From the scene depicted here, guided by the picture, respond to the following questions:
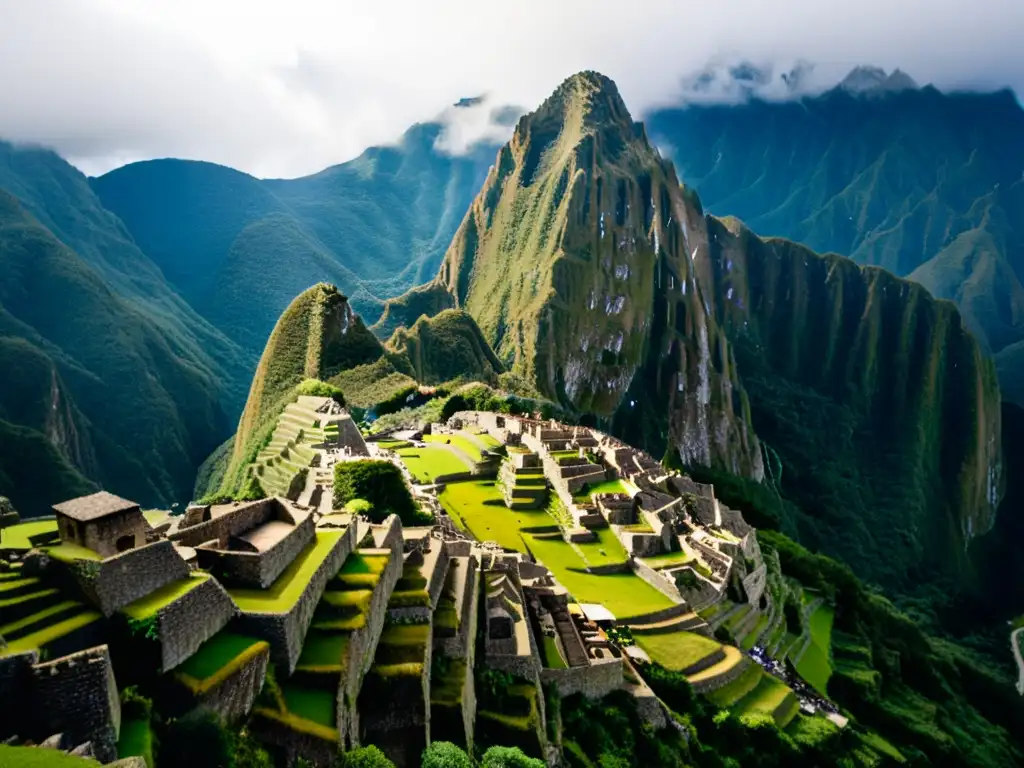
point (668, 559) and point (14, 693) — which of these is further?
point (668, 559)

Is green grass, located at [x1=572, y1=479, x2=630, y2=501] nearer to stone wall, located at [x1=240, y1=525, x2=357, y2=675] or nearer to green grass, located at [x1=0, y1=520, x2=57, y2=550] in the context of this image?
stone wall, located at [x1=240, y1=525, x2=357, y2=675]

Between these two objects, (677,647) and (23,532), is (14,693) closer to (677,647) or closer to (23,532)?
(23,532)

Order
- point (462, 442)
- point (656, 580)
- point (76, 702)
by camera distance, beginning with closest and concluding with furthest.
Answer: point (76, 702) < point (656, 580) < point (462, 442)

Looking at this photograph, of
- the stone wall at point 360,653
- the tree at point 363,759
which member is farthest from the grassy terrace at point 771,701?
the tree at point 363,759

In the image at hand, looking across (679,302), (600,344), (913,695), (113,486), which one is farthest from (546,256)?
(913,695)

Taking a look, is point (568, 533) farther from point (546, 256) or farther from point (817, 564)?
point (546, 256)

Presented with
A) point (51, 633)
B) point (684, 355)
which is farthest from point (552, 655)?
point (684, 355)

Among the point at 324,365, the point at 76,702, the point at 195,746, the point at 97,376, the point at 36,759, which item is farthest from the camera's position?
the point at 97,376

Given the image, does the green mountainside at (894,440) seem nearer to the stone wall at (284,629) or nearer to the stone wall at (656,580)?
the stone wall at (656,580)

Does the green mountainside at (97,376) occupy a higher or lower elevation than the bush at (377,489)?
lower
